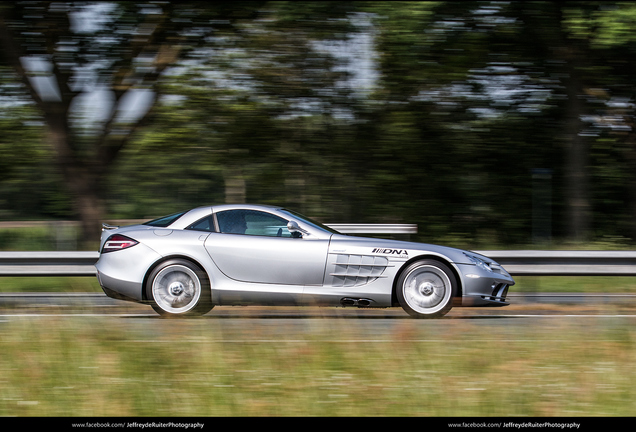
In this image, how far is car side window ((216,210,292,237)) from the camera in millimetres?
7328

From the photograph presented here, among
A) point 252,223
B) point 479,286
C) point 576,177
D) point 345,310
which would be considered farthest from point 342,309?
point 576,177

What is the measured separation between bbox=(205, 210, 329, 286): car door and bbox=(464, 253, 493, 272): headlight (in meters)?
1.50

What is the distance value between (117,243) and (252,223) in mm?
1426

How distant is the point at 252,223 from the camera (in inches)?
291

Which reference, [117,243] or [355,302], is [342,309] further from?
[117,243]

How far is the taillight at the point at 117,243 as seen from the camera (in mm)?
7281

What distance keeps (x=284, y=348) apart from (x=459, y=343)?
55.2 inches

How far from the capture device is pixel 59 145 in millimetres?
13555

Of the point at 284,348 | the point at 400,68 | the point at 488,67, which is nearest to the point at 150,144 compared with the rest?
the point at 400,68

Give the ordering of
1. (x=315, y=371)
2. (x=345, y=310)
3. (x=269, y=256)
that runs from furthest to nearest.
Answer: (x=345, y=310) → (x=269, y=256) → (x=315, y=371)

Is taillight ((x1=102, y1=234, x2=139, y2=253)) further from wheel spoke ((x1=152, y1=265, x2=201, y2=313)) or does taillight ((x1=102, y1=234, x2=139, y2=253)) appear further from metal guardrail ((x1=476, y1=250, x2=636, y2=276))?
metal guardrail ((x1=476, y1=250, x2=636, y2=276))

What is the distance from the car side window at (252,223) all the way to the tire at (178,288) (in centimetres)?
57

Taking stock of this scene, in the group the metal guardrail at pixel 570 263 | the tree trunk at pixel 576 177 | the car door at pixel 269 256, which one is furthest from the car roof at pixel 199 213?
the tree trunk at pixel 576 177

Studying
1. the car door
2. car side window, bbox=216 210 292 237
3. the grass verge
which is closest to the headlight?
the grass verge
